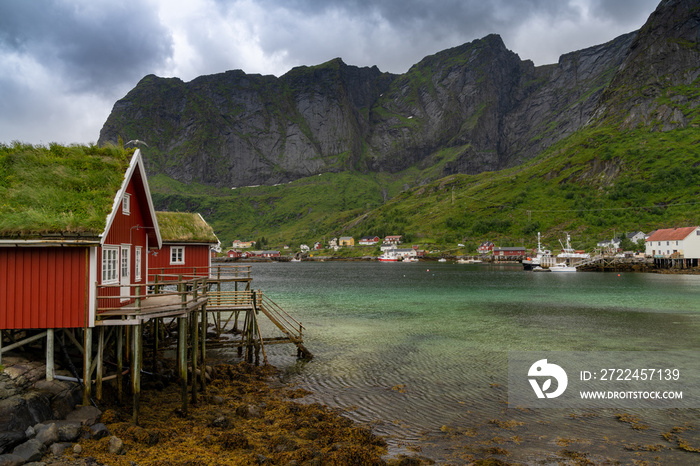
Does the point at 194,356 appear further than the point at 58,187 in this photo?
Yes

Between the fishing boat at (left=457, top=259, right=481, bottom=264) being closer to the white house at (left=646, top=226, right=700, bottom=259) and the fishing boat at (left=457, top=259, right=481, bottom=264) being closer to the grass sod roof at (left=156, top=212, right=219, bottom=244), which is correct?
the white house at (left=646, top=226, right=700, bottom=259)

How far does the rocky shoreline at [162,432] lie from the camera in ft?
41.3

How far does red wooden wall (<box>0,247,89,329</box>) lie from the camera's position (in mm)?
15031

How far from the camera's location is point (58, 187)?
661 inches

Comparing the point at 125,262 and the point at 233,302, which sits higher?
the point at 125,262

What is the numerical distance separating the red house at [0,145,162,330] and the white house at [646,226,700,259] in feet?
455

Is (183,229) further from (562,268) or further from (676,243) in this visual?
(676,243)

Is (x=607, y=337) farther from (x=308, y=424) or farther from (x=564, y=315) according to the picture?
A: (x=308, y=424)

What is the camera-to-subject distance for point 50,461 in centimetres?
1198

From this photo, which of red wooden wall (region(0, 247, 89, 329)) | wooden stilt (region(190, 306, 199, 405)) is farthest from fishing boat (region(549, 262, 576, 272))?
→ red wooden wall (region(0, 247, 89, 329))

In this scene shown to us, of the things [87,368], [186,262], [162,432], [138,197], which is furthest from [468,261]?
[87,368]

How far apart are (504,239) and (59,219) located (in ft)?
627

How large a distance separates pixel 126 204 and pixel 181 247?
1457cm

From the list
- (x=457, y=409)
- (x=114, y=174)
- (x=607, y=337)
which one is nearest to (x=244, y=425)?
(x=457, y=409)
